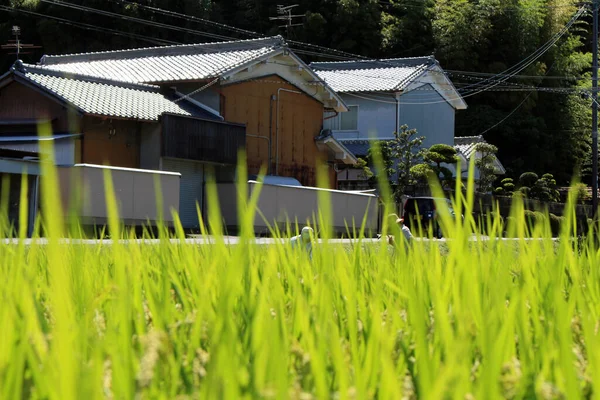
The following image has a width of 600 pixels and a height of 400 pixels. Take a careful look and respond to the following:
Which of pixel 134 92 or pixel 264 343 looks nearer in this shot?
pixel 264 343

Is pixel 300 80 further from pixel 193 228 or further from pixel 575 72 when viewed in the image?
pixel 575 72

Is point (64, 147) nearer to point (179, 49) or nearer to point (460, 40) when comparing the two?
point (179, 49)

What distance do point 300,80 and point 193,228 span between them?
752 centimetres

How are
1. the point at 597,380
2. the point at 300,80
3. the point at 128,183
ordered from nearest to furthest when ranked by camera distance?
the point at 597,380
the point at 128,183
the point at 300,80

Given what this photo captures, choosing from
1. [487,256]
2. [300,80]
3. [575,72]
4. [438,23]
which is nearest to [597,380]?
[487,256]

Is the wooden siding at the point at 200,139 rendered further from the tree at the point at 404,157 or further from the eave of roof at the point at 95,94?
the tree at the point at 404,157

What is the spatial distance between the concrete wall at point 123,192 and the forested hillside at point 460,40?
929 inches

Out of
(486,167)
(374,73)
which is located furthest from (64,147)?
(486,167)

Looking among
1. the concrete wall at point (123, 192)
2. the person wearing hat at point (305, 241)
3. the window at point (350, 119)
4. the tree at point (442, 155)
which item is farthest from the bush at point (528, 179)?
the person wearing hat at point (305, 241)

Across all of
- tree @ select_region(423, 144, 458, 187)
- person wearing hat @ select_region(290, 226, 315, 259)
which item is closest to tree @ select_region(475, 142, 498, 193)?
tree @ select_region(423, 144, 458, 187)

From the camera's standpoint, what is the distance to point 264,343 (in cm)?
130

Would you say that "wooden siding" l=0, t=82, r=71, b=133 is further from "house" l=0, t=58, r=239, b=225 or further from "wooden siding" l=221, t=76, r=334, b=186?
"wooden siding" l=221, t=76, r=334, b=186

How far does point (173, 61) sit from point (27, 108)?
622 centimetres

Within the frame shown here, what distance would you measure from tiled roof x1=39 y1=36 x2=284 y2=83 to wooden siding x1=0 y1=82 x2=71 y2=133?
230 centimetres
